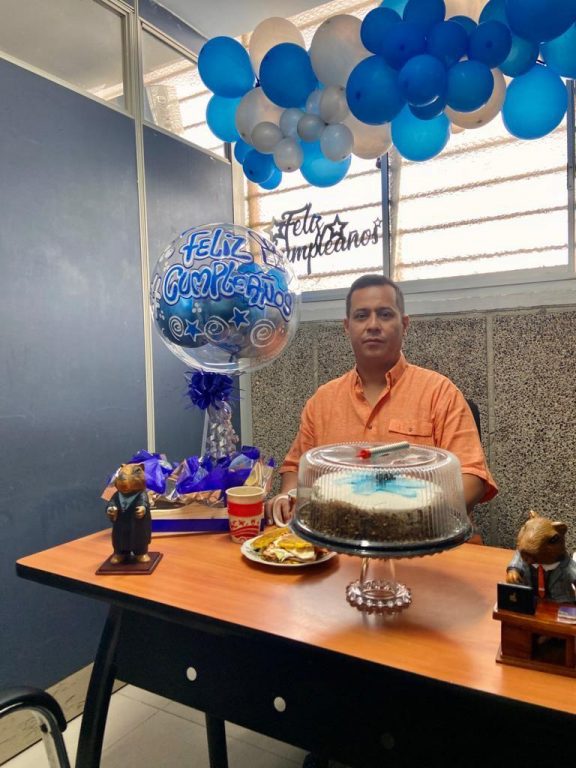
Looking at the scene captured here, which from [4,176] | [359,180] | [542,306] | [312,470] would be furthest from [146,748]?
[359,180]

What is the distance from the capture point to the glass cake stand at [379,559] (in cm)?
77

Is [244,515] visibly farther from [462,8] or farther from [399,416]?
[462,8]

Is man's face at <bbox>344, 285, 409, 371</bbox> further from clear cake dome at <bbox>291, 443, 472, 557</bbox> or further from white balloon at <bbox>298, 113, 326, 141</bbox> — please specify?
clear cake dome at <bbox>291, 443, 472, 557</bbox>

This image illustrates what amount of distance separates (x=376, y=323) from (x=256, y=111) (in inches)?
29.4

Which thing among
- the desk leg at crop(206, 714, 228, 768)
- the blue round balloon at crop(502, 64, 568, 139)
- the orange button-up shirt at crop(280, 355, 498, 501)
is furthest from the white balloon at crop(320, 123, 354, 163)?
the desk leg at crop(206, 714, 228, 768)

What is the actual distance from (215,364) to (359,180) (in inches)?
58.3

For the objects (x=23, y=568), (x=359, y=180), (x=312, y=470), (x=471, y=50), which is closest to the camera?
(x=312, y=470)

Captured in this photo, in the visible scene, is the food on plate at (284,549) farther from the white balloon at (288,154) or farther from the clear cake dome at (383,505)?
the white balloon at (288,154)

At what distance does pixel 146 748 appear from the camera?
1.68m

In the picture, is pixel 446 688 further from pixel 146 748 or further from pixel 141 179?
pixel 141 179

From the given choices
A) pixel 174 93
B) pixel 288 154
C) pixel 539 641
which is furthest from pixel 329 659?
pixel 174 93

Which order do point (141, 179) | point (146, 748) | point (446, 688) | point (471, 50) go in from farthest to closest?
point (141, 179)
point (146, 748)
point (471, 50)
point (446, 688)

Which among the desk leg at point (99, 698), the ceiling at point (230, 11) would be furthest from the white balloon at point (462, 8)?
the desk leg at point (99, 698)

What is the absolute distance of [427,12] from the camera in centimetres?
133
